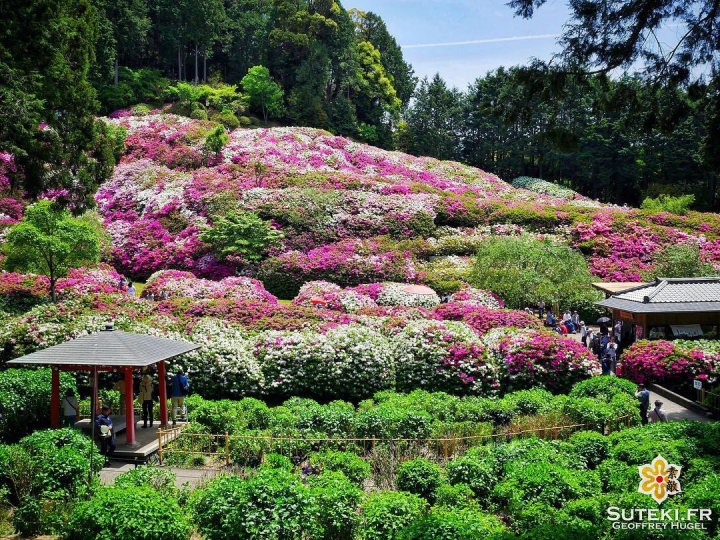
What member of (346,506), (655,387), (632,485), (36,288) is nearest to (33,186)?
(36,288)

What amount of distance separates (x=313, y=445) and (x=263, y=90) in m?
52.6

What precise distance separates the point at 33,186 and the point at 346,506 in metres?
14.9

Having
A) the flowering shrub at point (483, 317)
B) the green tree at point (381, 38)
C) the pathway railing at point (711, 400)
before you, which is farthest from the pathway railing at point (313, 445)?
the green tree at point (381, 38)

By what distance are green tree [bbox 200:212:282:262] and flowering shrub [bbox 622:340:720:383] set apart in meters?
17.2

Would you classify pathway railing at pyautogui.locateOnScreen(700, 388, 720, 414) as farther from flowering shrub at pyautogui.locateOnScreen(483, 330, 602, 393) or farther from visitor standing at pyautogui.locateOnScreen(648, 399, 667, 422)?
flowering shrub at pyautogui.locateOnScreen(483, 330, 602, 393)

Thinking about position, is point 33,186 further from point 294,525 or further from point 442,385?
point 294,525

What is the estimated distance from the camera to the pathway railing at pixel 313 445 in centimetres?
1195

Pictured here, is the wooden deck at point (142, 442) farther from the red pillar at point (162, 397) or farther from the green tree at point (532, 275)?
the green tree at point (532, 275)

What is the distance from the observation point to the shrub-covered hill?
97.2 feet

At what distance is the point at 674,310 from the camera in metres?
19.8

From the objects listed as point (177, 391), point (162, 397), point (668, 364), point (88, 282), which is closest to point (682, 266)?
point (668, 364)

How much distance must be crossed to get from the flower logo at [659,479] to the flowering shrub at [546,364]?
6.94m

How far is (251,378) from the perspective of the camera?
54.0ft

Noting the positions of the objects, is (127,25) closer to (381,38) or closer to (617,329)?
(381,38)
